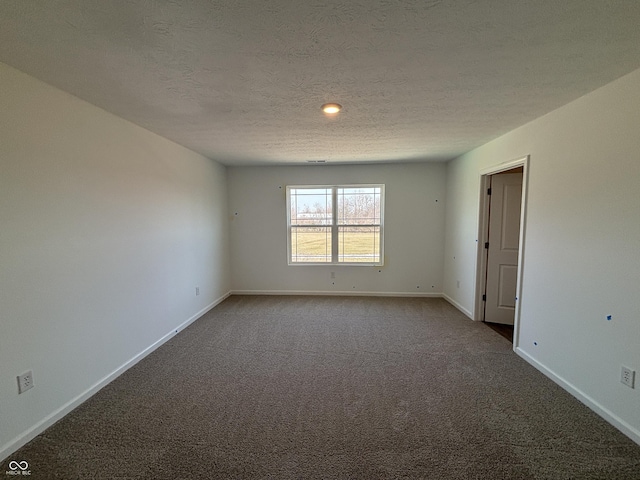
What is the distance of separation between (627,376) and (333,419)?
6.23 ft

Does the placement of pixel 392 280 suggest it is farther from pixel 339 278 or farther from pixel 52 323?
pixel 52 323

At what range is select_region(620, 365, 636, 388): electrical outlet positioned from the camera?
67.9 inches

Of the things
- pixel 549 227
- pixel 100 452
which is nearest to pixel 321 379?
pixel 100 452

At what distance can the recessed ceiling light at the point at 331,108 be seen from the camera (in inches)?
84.2

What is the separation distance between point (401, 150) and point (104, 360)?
385 cm

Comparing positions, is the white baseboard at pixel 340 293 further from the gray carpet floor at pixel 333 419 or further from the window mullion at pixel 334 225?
the gray carpet floor at pixel 333 419

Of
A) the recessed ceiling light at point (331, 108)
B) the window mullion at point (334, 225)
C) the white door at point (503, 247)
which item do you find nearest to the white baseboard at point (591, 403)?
the white door at point (503, 247)

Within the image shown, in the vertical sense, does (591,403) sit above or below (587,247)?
below

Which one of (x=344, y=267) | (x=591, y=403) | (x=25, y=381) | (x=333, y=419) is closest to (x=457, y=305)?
(x=344, y=267)

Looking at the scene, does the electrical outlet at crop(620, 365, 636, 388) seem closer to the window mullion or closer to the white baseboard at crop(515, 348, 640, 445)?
the white baseboard at crop(515, 348, 640, 445)

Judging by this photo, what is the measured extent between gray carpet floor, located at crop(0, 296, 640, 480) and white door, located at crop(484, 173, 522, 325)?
648mm

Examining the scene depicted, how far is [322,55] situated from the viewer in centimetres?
148

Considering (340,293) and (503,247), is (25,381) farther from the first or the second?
(503,247)

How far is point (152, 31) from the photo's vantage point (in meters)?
1.29
